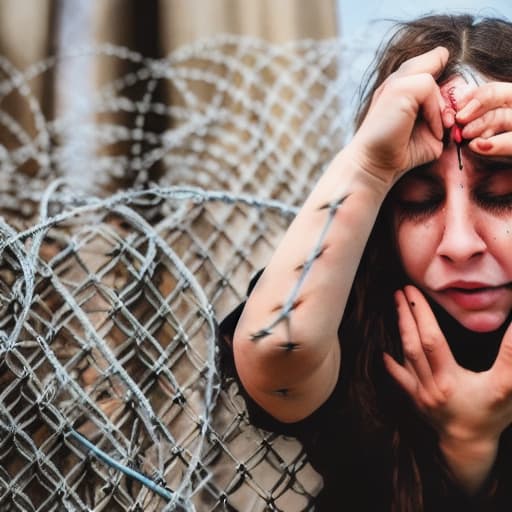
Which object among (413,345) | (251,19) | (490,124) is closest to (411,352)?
(413,345)

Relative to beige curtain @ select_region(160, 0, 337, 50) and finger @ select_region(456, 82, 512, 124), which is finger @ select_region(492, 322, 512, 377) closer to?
finger @ select_region(456, 82, 512, 124)

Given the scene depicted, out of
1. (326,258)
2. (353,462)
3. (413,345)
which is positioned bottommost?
(353,462)

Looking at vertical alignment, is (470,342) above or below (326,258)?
below

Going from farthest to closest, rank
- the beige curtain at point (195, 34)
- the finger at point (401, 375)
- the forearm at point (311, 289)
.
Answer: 1. the beige curtain at point (195, 34)
2. the finger at point (401, 375)
3. the forearm at point (311, 289)

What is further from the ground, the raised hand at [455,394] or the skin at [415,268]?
the skin at [415,268]

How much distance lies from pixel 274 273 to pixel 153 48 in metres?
0.89

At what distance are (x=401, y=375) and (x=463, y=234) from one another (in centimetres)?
16

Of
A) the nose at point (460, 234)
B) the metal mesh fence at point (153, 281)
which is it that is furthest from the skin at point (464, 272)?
the metal mesh fence at point (153, 281)

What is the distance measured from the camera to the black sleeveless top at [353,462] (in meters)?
0.69

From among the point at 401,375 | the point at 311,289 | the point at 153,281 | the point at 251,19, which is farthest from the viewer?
the point at 251,19

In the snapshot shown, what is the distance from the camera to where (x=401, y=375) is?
0.71 meters

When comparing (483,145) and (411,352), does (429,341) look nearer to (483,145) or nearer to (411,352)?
(411,352)

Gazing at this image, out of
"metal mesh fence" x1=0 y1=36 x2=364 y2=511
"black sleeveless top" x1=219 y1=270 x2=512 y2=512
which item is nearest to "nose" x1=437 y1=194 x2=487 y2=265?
"black sleeveless top" x1=219 y1=270 x2=512 y2=512

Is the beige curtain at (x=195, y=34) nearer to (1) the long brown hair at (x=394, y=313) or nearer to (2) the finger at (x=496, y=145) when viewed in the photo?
(1) the long brown hair at (x=394, y=313)
